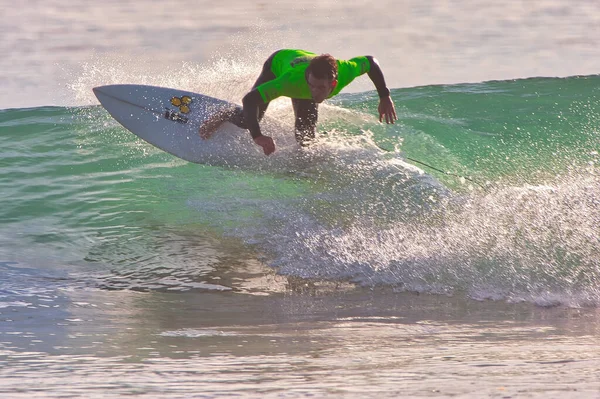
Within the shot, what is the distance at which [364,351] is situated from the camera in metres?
3.52

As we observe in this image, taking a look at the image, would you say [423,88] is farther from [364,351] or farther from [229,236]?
[364,351]

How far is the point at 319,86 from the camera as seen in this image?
591cm

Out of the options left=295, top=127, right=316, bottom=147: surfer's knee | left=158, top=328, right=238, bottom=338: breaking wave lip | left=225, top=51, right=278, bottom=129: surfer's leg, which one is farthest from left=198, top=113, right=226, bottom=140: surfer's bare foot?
left=158, top=328, right=238, bottom=338: breaking wave lip

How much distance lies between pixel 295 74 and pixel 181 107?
1738mm

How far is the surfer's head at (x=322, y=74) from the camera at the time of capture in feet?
19.2

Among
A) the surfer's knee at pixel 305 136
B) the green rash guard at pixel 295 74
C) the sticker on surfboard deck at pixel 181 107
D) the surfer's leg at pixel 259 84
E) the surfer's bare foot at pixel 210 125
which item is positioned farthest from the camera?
the sticker on surfboard deck at pixel 181 107

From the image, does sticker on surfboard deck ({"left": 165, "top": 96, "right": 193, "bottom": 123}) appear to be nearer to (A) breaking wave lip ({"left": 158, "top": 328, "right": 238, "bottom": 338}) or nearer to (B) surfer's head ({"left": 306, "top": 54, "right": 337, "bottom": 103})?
(B) surfer's head ({"left": 306, "top": 54, "right": 337, "bottom": 103})

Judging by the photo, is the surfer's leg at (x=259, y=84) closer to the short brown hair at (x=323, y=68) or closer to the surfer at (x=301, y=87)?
the surfer at (x=301, y=87)

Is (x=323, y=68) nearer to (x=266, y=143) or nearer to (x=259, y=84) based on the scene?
(x=266, y=143)

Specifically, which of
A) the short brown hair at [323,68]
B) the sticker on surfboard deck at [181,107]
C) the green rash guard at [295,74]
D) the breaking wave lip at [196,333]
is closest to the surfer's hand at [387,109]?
the green rash guard at [295,74]

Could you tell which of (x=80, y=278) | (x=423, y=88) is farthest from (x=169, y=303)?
(x=423, y=88)

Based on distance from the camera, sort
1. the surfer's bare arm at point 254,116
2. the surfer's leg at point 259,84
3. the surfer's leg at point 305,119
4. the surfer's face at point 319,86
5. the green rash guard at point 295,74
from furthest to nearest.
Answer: the surfer's leg at point 259,84, the surfer's leg at point 305,119, the surfer's bare arm at point 254,116, the green rash guard at point 295,74, the surfer's face at point 319,86

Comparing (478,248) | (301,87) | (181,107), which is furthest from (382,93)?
(181,107)

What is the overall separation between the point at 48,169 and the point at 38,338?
5.60 metres
